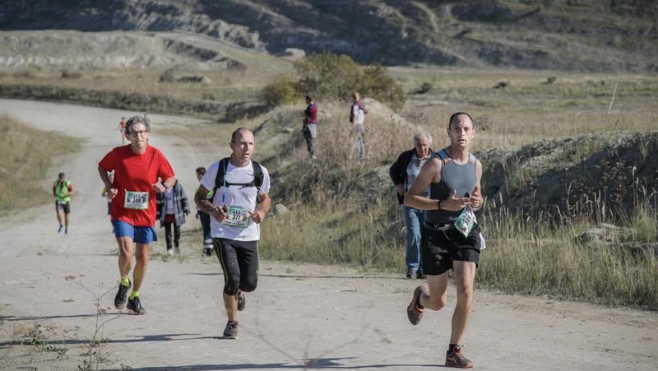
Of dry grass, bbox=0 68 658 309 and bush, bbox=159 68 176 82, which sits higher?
bush, bbox=159 68 176 82

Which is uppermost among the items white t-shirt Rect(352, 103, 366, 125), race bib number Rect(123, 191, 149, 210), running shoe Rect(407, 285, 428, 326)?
white t-shirt Rect(352, 103, 366, 125)

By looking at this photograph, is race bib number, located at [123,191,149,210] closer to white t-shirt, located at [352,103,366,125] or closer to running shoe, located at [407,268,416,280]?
running shoe, located at [407,268,416,280]

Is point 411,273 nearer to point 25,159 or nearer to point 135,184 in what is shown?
point 135,184

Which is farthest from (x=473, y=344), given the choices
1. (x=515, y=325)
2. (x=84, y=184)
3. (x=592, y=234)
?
(x=84, y=184)

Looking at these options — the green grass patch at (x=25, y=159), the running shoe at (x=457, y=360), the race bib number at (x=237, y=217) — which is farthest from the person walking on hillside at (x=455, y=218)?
the green grass patch at (x=25, y=159)

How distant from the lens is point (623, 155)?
16.4m

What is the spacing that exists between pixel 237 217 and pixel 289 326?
1.59 m

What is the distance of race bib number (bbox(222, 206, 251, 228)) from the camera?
914 cm

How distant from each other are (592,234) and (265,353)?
20.6 ft

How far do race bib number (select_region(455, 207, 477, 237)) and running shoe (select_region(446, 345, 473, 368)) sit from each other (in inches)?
35.0

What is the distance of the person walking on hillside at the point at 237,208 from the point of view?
9.16 m

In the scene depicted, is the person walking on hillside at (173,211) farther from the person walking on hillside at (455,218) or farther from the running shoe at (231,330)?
the person walking on hillside at (455,218)

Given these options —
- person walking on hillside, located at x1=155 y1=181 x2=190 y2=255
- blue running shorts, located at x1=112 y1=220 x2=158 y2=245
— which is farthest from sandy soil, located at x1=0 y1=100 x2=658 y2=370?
person walking on hillside, located at x1=155 y1=181 x2=190 y2=255

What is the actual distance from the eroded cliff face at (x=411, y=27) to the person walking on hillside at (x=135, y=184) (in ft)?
296
